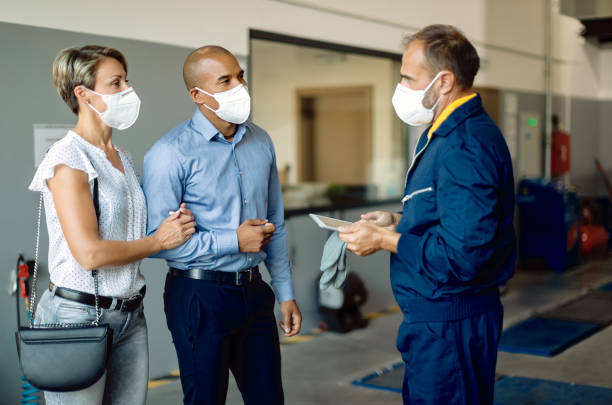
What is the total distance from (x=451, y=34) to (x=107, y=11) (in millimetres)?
2647

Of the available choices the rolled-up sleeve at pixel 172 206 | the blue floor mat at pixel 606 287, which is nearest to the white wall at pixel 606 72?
the blue floor mat at pixel 606 287

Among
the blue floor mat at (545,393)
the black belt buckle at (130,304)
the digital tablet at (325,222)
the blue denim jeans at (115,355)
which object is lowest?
the blue floor mat at (545,393)

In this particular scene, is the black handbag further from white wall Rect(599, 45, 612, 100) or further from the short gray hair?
white wall Rect(599, 45, 612, 100)

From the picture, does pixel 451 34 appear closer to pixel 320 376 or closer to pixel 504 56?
pixel 320 376

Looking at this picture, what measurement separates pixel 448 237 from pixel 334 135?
6412 mm

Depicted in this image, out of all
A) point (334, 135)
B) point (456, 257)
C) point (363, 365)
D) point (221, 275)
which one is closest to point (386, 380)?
point (363, 365)

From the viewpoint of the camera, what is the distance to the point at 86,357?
77.7 inches

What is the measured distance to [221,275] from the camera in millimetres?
2346

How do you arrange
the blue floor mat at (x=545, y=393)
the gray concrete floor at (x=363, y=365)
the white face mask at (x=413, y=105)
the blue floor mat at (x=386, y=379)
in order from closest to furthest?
1. the white face mask at (x=413, y=105)
2. the blue floor mat at (x=545, y=393)
3. the gray concrete floor at (x=363, y=365)
4. the blue floor mat at (x=386, y=379)

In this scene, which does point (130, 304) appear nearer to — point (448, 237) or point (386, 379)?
point (448, 237)

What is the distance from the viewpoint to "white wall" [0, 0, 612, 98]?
158 inches

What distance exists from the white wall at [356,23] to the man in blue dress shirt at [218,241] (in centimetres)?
179

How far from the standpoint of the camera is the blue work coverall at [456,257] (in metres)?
1.87

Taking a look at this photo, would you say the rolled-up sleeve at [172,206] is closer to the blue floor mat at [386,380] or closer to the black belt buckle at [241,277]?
the black belt buckle at [241,277]
